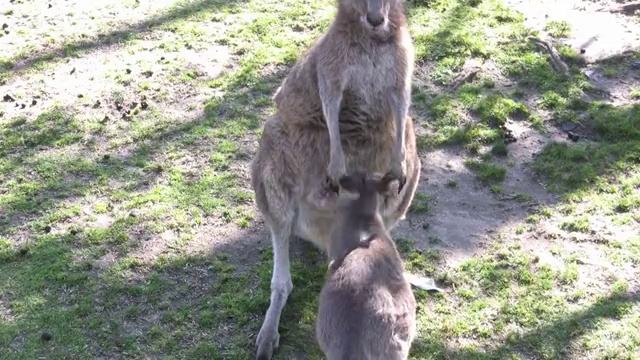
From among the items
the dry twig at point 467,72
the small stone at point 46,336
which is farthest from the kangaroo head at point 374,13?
the small stone at point 46,336

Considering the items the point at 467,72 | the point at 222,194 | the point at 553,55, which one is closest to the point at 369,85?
the point at 222,194

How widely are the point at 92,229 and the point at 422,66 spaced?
12.1 ft

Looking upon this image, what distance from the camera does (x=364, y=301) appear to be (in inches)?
141

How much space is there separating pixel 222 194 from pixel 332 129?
5.26 feet

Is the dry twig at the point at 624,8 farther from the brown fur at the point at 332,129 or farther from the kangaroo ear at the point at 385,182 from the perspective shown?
the kangaroo ear at the point at 385,182

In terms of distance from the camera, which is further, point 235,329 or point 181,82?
point 181,82

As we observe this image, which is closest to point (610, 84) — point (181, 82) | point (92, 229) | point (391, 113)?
point (391, 113)

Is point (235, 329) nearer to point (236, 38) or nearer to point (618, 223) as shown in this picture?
point (618, 223)

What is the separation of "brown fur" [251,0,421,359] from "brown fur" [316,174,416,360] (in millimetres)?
516

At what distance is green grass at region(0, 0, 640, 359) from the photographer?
4.57 meters

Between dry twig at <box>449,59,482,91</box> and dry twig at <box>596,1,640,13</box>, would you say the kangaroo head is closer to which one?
dry twig at <box>449,59,482,91</box>

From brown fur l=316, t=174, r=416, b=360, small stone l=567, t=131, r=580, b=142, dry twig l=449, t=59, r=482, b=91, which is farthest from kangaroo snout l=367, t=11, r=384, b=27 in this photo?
dry twig l=449, t=59, r=482, b=91

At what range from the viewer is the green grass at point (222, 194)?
15.0 ft

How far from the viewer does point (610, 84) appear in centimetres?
708
